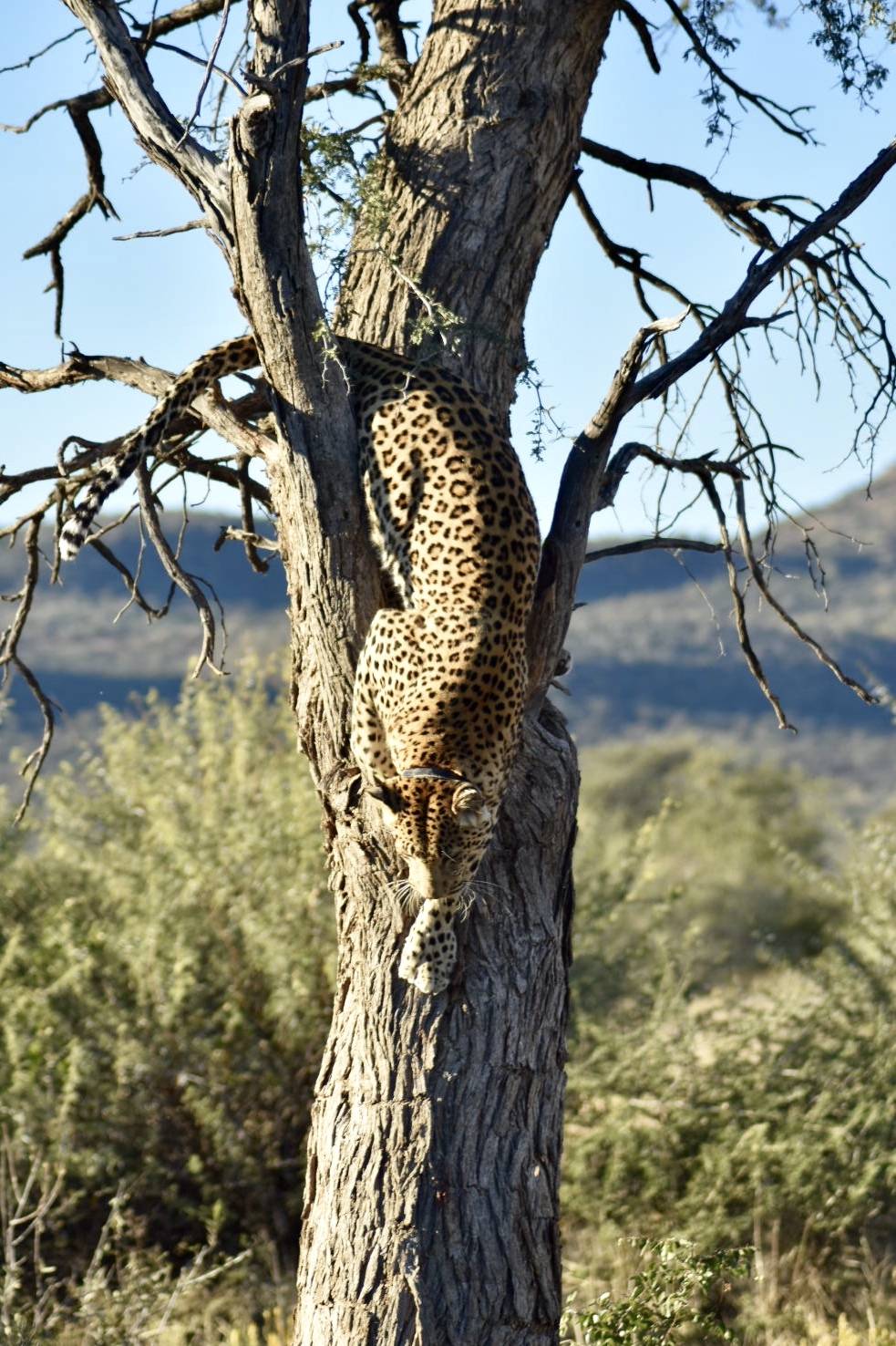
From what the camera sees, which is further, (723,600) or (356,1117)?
(723,600)

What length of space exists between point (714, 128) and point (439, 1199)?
4.77 m

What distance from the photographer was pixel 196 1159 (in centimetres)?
896

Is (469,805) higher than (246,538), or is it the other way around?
(246,538)

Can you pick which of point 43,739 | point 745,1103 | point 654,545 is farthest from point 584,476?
point 745,1103

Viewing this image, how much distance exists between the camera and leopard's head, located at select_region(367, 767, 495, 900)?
4.92 m

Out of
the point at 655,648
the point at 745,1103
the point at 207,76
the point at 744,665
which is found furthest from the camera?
the point at 655,648

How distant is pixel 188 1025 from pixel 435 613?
→ 571 centimetres

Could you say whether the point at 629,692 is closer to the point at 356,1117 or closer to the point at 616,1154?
the point at 616,1154

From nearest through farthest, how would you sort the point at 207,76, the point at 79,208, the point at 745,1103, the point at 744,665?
the point at 207,76 < the point at 79,208 < the point at 745,1103 < the point at 744,665

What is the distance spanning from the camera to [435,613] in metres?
4.93

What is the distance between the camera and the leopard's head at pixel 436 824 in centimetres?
492

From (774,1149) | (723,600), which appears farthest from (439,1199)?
(723,600)

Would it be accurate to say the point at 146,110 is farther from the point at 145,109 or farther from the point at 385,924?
the point at 385,924

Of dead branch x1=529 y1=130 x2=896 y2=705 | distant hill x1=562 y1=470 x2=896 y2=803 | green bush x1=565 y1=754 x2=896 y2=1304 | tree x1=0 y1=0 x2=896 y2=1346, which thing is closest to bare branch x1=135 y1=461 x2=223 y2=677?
tree x1=0 y1=0 x2=896 y2=1346
